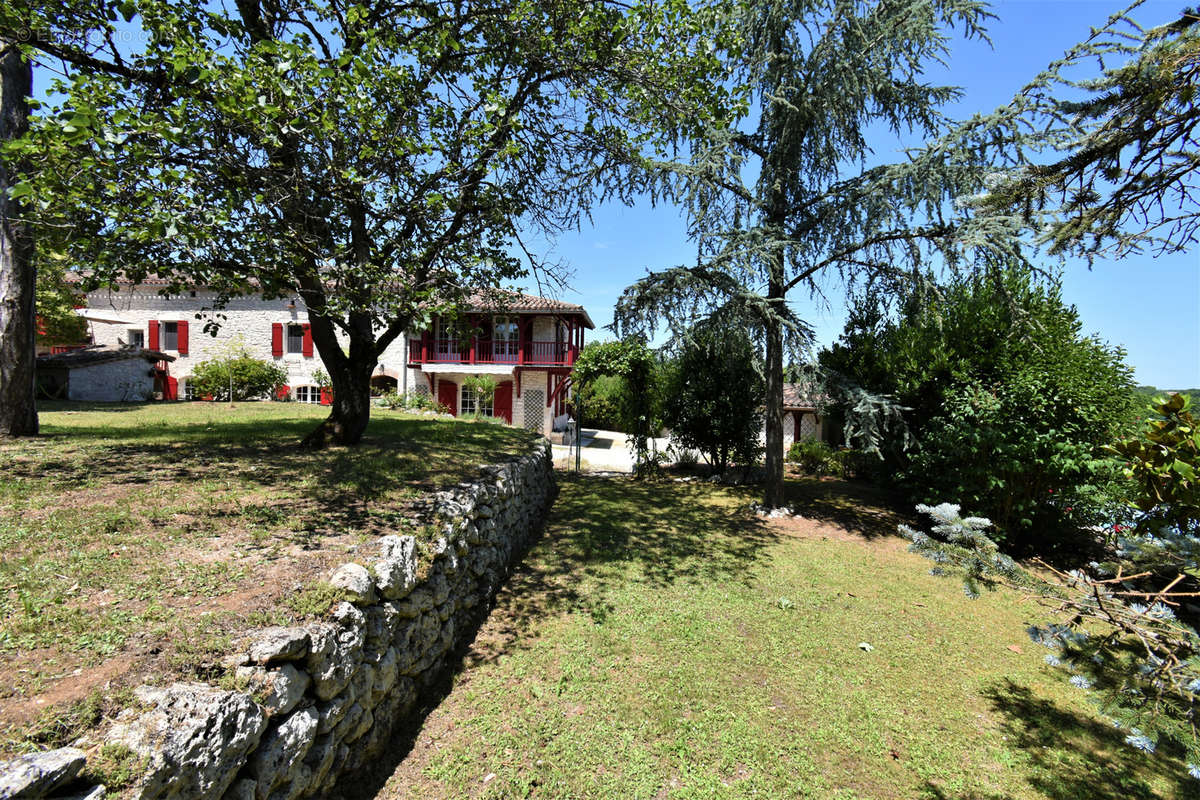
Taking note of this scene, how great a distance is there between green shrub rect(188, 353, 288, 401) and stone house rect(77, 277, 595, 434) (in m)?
0.94

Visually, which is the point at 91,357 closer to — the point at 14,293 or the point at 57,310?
the point at 57,310

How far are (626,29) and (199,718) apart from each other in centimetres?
779

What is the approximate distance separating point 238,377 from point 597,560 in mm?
17577

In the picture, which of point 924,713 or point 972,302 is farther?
point 972,302

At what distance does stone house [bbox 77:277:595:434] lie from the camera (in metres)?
19.4

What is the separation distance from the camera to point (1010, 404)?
708 centimetres

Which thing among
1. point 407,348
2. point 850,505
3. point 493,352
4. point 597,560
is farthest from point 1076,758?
point 407,348

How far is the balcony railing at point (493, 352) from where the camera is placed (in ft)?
66.2

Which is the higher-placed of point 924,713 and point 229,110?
point 229,110

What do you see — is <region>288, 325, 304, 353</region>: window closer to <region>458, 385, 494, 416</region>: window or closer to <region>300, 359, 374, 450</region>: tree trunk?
<region>458, 385, 494, 416</region>: window

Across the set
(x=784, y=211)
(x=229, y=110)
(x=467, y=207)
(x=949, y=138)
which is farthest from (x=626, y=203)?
(x=229, y=110)

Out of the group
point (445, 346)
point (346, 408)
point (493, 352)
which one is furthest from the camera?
point (445, 346)

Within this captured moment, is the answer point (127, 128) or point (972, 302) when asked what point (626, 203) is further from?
point (127, 128)

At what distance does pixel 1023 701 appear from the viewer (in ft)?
13.4
